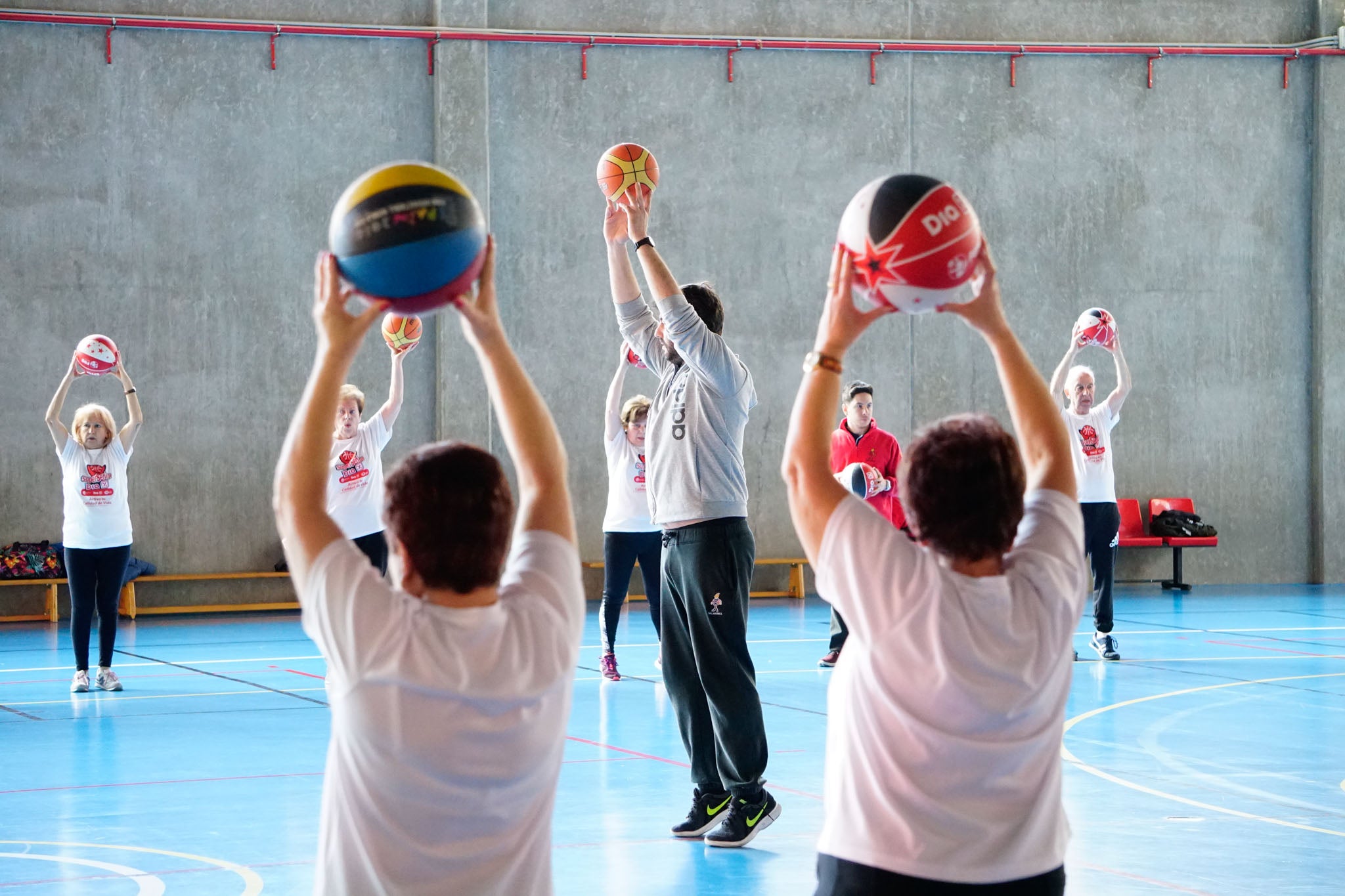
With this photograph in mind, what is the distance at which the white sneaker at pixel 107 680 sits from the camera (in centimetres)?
933

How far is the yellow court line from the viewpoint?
8805 millimetres

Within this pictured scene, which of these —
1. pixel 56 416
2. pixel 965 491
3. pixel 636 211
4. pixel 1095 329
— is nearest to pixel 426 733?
pixel 965 491

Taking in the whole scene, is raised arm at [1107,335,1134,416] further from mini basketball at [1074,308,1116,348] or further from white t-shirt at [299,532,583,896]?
white t-shirt at [299,532,583,896]

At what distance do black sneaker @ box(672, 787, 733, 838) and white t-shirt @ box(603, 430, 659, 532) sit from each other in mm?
4605

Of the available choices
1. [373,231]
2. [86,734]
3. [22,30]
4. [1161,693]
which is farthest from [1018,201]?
[373,231]

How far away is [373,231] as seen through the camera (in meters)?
2.62

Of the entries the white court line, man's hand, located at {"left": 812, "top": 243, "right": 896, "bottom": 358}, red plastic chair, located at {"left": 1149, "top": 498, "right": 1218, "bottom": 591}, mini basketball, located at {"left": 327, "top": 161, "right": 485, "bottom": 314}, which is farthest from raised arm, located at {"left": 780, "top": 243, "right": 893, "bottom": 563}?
red plastic chair, located at {"left": 1149, "top": 498, "right": 1218, "bottom": 591}

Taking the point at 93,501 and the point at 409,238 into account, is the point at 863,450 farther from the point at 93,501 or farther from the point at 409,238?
the point at 409,238

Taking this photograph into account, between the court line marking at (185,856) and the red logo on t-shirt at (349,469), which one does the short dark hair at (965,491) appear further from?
the red logo on t-shirt at (349,469)

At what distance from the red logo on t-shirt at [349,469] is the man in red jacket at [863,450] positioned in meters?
3.23

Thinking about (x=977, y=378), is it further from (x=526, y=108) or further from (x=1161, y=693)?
(x=1161, y=693)

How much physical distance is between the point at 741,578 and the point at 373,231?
3.15 m

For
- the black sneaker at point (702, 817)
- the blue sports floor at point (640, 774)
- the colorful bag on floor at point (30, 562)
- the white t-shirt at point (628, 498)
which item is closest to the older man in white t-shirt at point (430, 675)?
the blue sports floor at point (640, 774)

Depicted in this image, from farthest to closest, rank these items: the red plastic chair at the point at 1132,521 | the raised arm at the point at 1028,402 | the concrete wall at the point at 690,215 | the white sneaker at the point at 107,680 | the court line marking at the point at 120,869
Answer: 1. the red plastic chair at the point at 1132,521
2. the concrete wall at the point at 690,215
3. the white sneaker at the point at 107,680
4. the court line marking at the point at 120,869
5. the raised arm at the point at 1028,402
